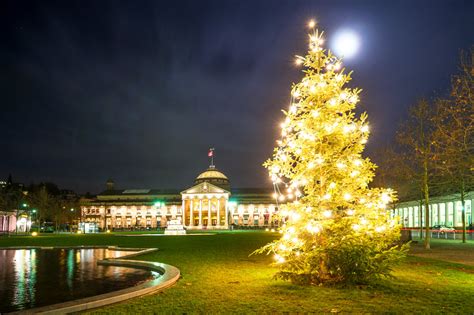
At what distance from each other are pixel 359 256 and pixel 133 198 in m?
→ 162

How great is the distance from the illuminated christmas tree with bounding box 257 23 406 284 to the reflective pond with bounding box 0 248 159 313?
18.6ft

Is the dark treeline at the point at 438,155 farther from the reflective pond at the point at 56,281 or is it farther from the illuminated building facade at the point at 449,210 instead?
the illuminated building facade at the point at 449,210

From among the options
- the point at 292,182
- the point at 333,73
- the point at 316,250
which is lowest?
the point at 316,250

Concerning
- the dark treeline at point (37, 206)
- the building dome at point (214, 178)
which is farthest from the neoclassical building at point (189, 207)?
the dark treeline at point (37, 206)

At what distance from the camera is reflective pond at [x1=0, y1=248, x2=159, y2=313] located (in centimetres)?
1188

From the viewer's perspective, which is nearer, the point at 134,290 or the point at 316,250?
the point at 134,290

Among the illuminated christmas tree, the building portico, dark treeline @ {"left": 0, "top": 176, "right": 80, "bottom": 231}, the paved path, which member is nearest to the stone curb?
the illuminated christmas tree

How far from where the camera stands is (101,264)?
68.6 feet

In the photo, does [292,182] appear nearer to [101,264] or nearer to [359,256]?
[359,256]

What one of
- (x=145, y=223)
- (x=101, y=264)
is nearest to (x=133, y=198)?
(x=145, y=223)

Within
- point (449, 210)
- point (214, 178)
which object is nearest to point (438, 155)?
point (449, 210)

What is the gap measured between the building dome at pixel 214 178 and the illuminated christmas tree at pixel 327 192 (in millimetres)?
154660

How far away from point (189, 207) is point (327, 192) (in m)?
137

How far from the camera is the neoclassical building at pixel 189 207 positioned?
483ft
